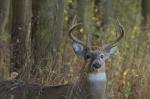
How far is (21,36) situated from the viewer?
13242 millimetres

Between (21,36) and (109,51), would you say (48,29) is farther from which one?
(109,51)

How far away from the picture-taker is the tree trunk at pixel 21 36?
41.0 feet

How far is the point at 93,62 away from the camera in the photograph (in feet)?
35.8

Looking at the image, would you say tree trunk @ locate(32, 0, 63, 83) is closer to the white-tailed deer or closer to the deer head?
the deer head

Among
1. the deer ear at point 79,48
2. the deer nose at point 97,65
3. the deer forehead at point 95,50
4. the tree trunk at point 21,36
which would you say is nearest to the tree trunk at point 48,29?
the tree trunk at point 21,36

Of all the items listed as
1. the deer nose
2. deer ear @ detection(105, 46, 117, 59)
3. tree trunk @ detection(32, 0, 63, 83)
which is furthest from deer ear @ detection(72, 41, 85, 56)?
tree trunk @ detection(32, 0, 63, 83)

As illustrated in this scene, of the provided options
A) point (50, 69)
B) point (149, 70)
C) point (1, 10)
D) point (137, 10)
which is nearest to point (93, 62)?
point (50, 69)

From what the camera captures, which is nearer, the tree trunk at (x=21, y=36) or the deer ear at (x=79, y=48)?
the deer ear at (x=79, y=48)

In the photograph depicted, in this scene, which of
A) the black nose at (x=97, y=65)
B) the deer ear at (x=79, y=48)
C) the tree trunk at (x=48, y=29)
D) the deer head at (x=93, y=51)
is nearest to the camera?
the black nose at (x=97, y=65)

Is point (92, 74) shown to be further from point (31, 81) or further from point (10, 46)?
point (10, 46)

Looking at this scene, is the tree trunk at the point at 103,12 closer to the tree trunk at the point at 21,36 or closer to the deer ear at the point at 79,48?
the tree trunk at the point at 21,36

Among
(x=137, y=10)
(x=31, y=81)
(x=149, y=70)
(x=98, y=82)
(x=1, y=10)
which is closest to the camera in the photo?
Answer: (x=98, y=82)

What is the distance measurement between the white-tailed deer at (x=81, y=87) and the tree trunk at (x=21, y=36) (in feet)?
2.93

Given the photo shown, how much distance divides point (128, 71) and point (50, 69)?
1.59 m
